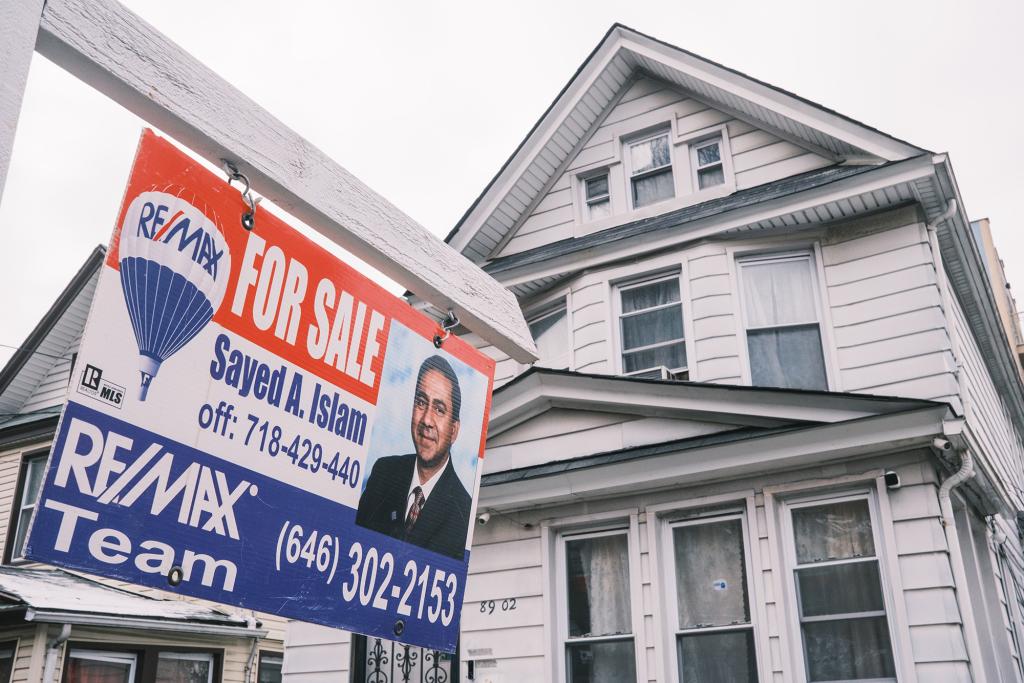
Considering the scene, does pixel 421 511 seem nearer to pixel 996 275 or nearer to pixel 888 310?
pixel 888 310

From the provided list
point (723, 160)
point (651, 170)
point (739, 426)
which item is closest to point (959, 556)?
point (739, 426)

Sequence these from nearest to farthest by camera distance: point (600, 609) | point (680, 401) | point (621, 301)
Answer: point (680, 401) < point (600, 609) < point (621, 301)

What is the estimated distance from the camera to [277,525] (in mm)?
1992

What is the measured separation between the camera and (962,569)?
292 inches

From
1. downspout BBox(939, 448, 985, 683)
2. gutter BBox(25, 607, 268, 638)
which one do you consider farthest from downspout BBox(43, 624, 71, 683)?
downspout BBox(939, 448, 985, 683)

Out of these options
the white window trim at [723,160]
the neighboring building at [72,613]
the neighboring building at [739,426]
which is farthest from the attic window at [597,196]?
the neighboring building at [72,613]

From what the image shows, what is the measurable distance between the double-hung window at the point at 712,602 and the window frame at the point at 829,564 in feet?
1.27

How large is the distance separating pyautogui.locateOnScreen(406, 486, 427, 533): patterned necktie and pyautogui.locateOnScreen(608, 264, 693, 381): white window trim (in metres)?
7.92

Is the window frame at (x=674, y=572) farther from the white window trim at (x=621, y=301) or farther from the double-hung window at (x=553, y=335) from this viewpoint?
the double-hung window at (x=553, y=335)

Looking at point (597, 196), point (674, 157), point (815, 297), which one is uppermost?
point (674, 157)

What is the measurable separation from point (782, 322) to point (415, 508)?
8080 mm

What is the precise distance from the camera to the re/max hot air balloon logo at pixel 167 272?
1.72 metres

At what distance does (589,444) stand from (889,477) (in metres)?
2.99

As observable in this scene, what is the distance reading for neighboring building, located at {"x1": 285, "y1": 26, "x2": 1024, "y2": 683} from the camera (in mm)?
7738
